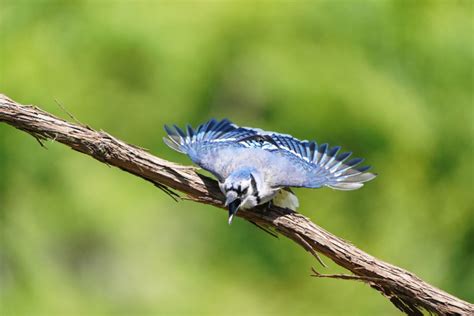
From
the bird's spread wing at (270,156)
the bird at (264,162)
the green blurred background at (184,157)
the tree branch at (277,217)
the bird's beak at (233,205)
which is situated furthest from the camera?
the green blurred background at (184,157)

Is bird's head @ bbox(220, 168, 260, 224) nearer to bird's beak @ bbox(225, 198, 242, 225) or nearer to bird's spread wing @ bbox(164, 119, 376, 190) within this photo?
bird's beak @ bbox(225, 198, 242, 225)

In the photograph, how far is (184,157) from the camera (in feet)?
10.8

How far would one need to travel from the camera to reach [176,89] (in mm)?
3307

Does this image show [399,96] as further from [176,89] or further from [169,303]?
[169,303]

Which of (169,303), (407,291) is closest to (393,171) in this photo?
(169,303)

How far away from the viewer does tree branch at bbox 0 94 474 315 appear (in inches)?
72.9

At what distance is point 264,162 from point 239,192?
31 centimetres

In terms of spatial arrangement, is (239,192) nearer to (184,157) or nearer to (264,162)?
(264,162)

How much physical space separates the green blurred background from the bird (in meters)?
0.77

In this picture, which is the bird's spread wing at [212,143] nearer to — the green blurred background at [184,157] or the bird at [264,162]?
the bird at [264,162]

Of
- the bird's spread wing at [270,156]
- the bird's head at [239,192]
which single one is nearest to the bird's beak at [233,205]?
the bird's head at [239,192]

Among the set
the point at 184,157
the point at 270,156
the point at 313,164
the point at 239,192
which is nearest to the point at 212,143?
the point at 270,156

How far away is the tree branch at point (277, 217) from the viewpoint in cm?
185

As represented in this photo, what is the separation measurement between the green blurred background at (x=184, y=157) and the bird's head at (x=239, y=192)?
3.74ft
